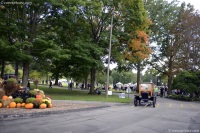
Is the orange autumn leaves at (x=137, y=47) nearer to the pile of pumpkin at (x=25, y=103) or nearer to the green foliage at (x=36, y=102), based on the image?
the pile of pumpkin at (x=25, y=103)

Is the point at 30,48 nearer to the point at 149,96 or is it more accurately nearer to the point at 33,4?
the point at 33,4

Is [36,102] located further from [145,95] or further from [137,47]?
[137,47]

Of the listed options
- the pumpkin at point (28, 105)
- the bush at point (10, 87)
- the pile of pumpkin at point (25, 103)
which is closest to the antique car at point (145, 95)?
the pile of pumpkin at point (25, 103)

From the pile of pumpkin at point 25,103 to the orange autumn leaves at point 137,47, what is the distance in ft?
70.7

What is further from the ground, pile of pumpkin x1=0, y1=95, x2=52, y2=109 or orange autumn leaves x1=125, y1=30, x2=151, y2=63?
orange autumn leaves x1=125, y1=30, x2=151, y2=63

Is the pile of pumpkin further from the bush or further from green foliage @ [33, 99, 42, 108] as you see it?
the bush

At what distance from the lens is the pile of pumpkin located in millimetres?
14367

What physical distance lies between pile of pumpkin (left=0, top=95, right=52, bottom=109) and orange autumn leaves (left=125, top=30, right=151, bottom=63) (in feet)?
70.7

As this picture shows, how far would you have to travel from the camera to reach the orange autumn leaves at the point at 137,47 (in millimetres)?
34688

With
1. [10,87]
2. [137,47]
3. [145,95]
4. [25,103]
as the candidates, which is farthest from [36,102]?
[137,47]

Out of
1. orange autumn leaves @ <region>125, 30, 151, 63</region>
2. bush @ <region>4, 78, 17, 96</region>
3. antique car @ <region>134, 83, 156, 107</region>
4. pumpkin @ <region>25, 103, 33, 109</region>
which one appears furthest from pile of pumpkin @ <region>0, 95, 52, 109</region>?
orange autumn leaves @ <region>125, 30, 151, 63</region>

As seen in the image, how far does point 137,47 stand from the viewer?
34.7 metres

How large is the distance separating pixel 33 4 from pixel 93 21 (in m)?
13.3

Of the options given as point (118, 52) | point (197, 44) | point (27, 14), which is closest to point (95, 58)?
point (118, 52)
